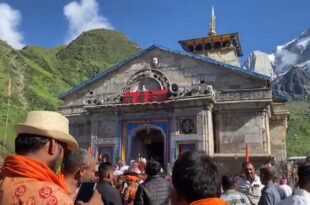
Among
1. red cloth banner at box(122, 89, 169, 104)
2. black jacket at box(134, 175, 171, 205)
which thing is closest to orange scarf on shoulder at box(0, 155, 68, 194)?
black jacket at box(134, 175, 171, 205)

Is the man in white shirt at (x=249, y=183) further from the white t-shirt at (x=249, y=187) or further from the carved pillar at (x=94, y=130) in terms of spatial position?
the carved pillar at (x=94, y=130)

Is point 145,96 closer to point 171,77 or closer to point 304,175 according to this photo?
point 171,77

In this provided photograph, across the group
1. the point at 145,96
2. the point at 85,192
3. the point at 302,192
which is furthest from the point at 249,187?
the point at 145,96

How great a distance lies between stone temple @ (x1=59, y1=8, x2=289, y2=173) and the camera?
60.7ft

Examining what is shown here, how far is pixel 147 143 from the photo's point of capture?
835 inches

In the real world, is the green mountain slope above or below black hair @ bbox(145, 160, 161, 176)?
above

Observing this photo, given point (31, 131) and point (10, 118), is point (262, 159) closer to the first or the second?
point (31, 131)

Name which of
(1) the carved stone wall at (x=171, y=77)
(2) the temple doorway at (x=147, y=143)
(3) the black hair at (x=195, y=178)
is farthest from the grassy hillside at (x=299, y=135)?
(3) the black hair at (x=195, y=178)

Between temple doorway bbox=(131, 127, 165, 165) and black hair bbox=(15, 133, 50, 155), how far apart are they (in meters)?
17.7

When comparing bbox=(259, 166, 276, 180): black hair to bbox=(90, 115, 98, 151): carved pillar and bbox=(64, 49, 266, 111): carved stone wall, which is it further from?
bbox=(90, 115, 98, 151): carved pillar

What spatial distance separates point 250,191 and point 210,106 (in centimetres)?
1222

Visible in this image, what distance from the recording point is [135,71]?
21797 millimetres

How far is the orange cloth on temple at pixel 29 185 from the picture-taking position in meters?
2.21

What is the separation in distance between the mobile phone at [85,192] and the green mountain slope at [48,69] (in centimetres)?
3185
